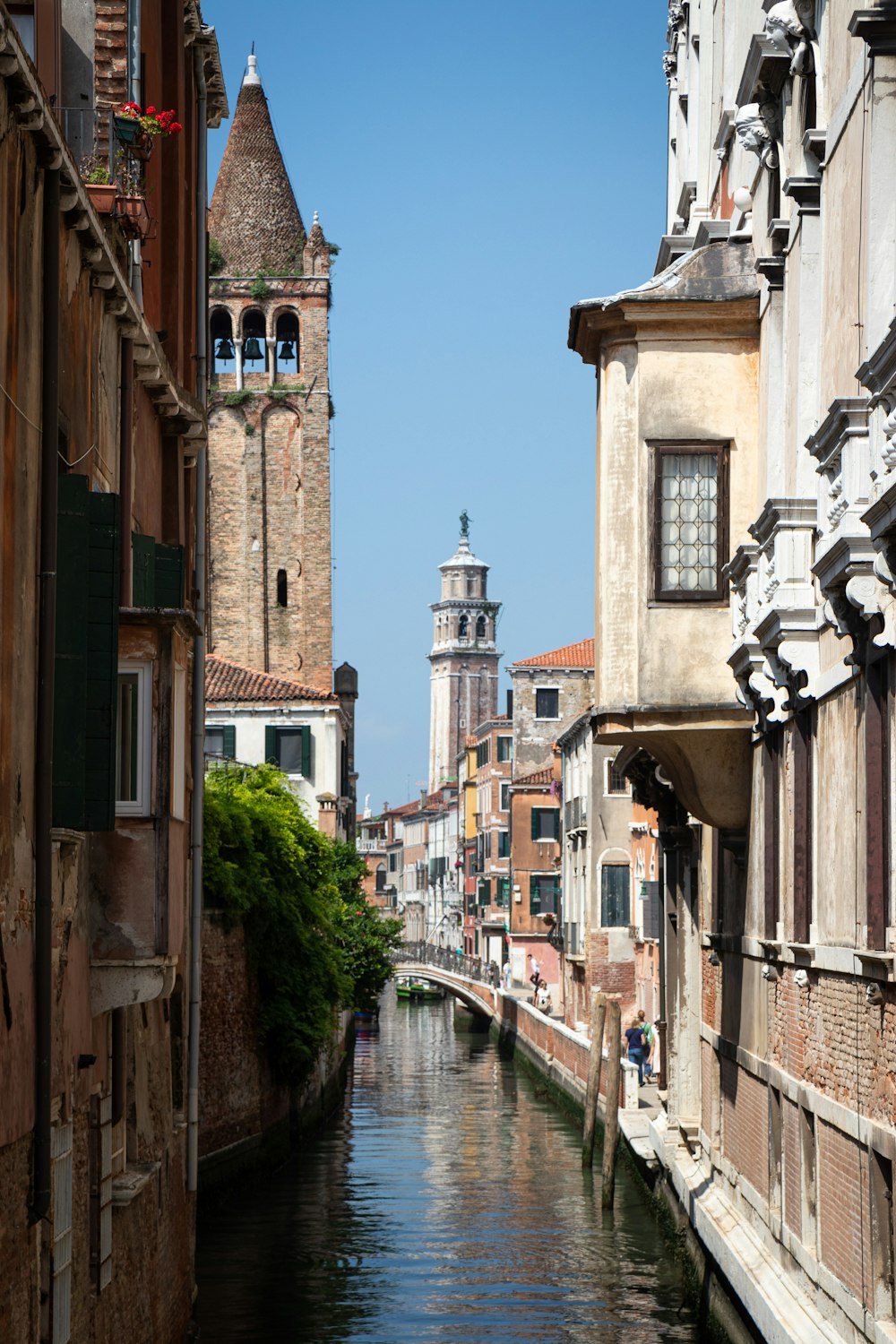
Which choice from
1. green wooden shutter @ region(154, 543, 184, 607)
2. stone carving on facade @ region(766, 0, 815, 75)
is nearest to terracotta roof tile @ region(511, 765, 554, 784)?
stone carving on facade @ region(766, 0, 815, 75)

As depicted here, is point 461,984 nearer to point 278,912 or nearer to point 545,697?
point 545,697

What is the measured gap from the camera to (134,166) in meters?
11.8

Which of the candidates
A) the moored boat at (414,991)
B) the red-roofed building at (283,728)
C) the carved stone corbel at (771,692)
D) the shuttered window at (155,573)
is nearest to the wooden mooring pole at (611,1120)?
the carved stone corbel at (771,692)

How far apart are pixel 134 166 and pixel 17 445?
3880mm

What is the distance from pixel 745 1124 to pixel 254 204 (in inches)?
1682

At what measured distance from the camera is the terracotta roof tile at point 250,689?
4541 centimetres

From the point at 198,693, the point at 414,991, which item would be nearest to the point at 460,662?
the point at 414,991

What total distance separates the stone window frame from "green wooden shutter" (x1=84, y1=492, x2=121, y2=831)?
6.75 metres

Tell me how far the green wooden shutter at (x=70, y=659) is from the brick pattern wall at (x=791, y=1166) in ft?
19.5

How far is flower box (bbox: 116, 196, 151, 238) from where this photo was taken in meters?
11.3

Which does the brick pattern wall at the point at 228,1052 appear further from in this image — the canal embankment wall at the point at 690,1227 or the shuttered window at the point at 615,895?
the shuttered window at the point at 615,895

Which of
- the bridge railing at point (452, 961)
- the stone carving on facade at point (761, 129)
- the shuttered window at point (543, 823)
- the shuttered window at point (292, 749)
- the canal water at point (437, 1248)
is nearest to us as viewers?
the stone carving on facade at point (761, 129)

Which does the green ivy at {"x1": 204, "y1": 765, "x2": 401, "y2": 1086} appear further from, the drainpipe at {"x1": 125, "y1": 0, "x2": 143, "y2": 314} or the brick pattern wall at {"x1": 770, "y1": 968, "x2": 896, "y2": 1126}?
the drainpipe at {"x1": 125, "y1": 0, "x2": 143, "y2": 314}

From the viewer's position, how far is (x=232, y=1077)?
23.6 metres
